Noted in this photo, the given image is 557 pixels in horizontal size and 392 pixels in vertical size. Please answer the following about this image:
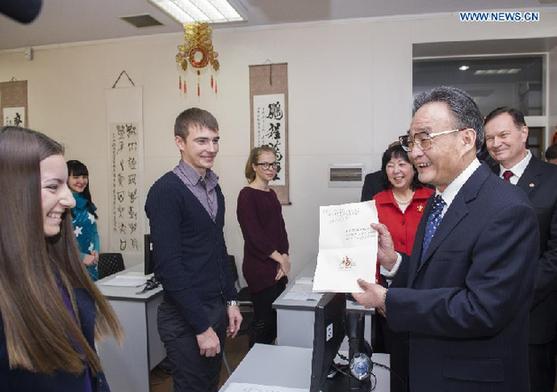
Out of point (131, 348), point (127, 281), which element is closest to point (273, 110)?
point (127, 281)

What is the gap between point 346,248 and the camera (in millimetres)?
1396

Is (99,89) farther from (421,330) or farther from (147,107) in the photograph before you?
(421,330)

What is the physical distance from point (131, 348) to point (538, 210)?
103 inches

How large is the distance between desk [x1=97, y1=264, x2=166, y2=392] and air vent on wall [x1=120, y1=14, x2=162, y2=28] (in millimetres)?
2512

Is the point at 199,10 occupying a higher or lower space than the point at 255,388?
higher

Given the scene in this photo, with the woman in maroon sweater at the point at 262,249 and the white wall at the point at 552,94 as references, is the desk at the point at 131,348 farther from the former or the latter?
the white wall at the point at 552,94

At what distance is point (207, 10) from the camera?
367 centimetres

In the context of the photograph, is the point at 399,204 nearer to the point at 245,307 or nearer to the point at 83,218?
the point at 245,307

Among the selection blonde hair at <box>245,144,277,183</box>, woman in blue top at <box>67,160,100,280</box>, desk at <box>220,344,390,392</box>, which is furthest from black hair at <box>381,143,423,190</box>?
woman in blue top at <box>67,160,100,280</box>

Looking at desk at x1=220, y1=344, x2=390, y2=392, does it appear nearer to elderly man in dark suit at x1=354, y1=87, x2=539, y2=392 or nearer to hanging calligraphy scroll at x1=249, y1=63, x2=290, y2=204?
elderly man in dark suit at x1=354, y1=87, x2=539, y2=392

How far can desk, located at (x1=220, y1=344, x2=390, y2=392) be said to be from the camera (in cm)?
164

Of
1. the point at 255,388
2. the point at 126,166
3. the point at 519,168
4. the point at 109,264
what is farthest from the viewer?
the point at 126,166

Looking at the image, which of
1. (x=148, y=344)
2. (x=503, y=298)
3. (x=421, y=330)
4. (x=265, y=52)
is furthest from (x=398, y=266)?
(x=265, y=52)

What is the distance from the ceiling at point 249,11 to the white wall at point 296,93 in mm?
134
